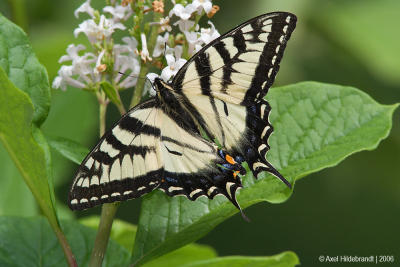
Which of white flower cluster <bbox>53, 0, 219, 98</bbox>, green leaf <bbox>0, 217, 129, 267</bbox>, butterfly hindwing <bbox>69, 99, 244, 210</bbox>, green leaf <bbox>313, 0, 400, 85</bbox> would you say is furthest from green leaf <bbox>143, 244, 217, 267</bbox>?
green leaf <bbox>313, 0, 400, 85</bbox>

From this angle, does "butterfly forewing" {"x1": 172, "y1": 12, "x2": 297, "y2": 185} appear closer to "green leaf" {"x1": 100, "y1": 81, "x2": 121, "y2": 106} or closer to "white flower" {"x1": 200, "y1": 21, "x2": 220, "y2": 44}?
"white flower" {"x1": 200, "y1": 21, "x2": 220, "y2": 44}

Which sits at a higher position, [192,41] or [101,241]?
[192,41]

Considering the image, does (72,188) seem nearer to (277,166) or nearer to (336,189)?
(277,166)

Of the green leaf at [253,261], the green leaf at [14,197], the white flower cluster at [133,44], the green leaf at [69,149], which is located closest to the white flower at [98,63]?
the white flower cluster at [133,44]

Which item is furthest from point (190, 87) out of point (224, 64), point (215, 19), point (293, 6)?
point (215, 19)

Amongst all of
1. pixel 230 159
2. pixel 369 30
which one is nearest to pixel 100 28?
pixel 230 159

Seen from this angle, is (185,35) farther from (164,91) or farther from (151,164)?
(151,164)

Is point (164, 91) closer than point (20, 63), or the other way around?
point (20, 63)
